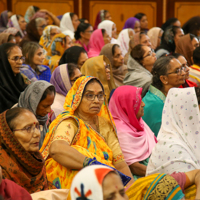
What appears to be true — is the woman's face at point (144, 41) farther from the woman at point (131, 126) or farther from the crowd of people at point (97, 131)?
the woman at point (131, 126)

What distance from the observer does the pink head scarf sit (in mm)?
2902

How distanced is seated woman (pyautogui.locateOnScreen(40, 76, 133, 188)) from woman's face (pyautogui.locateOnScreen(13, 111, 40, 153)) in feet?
0.62

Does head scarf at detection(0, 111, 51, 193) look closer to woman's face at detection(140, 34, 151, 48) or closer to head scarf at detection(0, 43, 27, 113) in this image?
head scarf at detection(0, 43, 27, 113)

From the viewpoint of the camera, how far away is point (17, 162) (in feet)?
6.41

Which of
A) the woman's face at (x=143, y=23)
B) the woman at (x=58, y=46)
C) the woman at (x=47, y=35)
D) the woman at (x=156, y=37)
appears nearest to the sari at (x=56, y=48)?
the woman at (x=58, y=46)

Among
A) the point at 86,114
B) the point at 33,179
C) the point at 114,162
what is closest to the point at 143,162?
the point at 114,162

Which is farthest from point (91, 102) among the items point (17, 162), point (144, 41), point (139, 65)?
point (144, 41)

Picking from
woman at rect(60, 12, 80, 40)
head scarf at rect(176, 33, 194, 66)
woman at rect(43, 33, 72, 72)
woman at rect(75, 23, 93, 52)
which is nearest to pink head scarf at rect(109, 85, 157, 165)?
head scarf at rect(176, 33, 194, 66)

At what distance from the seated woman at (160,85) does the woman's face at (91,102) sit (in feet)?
2.89

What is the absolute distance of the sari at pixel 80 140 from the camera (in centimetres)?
225

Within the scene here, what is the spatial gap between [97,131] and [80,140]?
0.76 feet

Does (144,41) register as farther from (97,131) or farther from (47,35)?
(97,131)

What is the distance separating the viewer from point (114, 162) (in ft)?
8.36

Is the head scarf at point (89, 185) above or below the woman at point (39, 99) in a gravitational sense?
above
